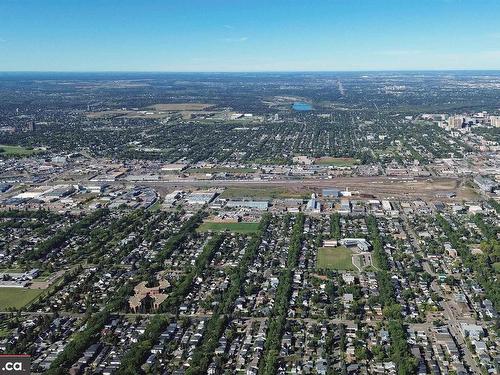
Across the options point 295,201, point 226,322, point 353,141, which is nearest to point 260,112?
point 353,141

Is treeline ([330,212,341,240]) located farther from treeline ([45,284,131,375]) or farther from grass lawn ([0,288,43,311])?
grass lawn ([0,288,43,311])

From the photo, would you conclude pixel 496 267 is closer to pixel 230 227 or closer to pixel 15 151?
pixel 230 227

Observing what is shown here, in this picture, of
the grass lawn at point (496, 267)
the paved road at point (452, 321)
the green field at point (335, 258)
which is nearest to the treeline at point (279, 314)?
the green field at point (335, 258)

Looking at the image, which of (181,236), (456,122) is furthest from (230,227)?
(456,122)

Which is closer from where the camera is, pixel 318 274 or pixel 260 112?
pixel 318 274

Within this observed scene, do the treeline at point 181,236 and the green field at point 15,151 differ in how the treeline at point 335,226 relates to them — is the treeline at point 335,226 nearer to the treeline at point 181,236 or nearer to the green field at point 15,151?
the treeline at point 181,236

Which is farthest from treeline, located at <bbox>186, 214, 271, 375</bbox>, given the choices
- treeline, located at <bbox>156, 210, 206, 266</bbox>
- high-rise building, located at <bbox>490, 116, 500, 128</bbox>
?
high-rise building, located at <bbox>490, 116, 500, 128</bbox>

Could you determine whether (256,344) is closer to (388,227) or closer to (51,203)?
(388,227)
